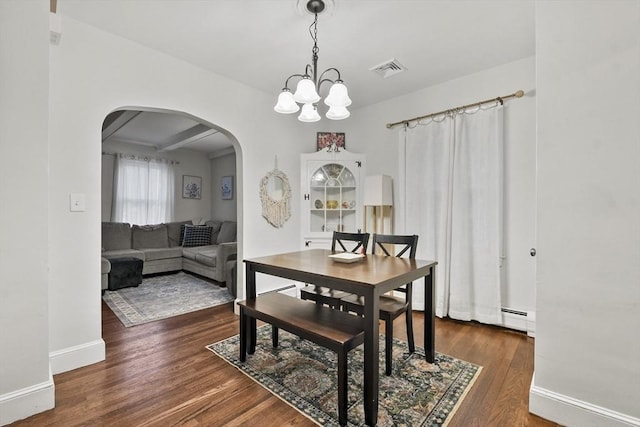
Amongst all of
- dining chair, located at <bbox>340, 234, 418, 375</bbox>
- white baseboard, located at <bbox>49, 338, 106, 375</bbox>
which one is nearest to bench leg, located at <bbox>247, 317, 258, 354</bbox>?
dining chair, located at <bbox>340, 234, 418, 375</bbox>

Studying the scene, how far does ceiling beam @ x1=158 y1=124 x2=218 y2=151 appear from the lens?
4.84 meters

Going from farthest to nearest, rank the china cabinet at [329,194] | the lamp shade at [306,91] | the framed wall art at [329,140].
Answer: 1. the framed wall art at [329,140]
2. the china cabinet at [329,194]
3. the lamp shade at [306,91]

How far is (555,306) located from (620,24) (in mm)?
1383

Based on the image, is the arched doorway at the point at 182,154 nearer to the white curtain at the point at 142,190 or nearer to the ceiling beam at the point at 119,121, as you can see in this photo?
the ceiling beam at the point at 119,121

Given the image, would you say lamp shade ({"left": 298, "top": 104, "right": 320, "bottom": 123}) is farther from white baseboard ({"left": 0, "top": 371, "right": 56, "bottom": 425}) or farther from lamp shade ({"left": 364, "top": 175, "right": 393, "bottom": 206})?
white baseboard ({"left": 0, "top": 371, "right": 56, "bottom": 425})

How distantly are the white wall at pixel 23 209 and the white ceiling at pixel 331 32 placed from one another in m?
0.58

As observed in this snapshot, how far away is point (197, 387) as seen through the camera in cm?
184

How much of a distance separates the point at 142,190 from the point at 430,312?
601cm

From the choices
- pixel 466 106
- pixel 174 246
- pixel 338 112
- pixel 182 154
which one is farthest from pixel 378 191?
pixel 182 154

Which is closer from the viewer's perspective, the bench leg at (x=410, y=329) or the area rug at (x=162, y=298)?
the bench leg at (x=410, y=329)

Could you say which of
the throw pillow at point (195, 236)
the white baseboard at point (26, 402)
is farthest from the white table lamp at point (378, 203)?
the throw pillow at point (195, 236)

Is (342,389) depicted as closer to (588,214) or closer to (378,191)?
(588,214)

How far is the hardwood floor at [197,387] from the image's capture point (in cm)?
155

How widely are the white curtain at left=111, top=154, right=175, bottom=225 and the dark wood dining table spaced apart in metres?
4.85
